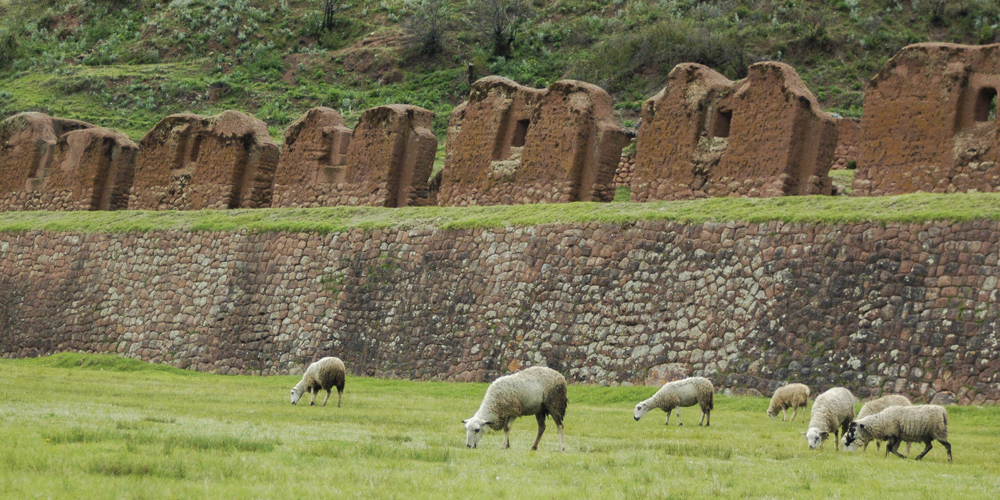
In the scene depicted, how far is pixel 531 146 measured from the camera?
98.9 ft

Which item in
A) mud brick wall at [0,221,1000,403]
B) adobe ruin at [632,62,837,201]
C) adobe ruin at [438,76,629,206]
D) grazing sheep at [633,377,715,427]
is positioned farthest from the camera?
adobe ruin at [438,76,629,206]

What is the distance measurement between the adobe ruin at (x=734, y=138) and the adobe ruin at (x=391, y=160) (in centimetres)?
639

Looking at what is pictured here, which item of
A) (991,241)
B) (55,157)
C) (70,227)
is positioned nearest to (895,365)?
(991,241)

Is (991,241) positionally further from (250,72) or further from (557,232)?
(250,72)

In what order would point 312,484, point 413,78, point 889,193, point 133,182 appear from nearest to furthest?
point 312,484
point 889,193
point 133,182
point 413,78

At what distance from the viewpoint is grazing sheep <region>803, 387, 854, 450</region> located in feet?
50.3

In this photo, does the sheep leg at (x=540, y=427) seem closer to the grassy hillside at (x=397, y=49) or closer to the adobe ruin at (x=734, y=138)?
the adobe ruin at (x=734, y=138)

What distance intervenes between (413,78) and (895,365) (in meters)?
49.0

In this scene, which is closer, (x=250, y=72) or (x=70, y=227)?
(x=70, y=227)

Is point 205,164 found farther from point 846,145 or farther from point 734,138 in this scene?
point 846,145

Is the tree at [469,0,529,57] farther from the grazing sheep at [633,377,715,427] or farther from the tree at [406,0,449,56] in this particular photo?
the grazing sheep at [633,377,715,427]

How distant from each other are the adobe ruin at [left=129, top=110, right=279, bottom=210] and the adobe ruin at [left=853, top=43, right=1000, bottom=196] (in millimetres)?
17625

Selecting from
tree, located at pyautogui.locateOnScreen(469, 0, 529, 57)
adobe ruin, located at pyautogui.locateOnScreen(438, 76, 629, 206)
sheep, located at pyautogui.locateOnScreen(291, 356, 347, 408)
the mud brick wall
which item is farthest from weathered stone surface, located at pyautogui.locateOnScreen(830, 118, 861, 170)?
tree, located at pyautogui.locateOnScreen(469, 0, 529, 57)

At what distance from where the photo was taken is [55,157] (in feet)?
131
